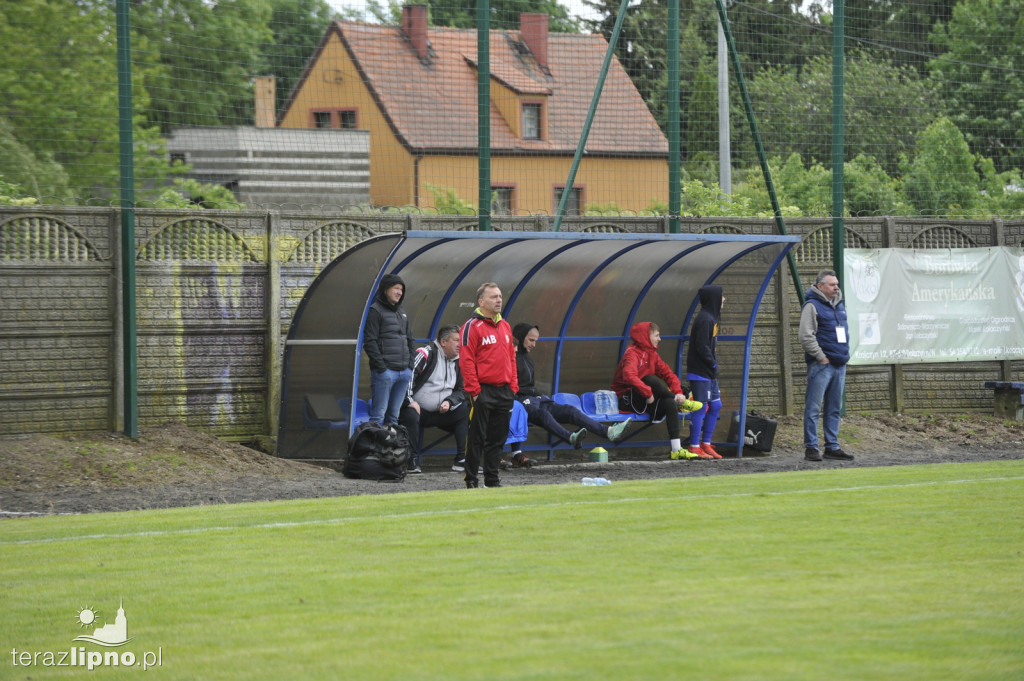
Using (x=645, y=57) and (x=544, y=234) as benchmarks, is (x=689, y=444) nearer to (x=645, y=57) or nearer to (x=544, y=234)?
(x=544, y=234)

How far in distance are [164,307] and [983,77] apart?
12.3m

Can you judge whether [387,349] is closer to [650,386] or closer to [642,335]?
[642,335]

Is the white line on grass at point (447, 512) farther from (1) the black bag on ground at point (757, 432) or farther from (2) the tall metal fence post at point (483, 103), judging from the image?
(2) the tall metal fence post at point (483, 103)

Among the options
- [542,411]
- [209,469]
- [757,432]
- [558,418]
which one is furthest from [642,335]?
[209,469]

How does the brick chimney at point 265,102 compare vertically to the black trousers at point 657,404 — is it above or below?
above

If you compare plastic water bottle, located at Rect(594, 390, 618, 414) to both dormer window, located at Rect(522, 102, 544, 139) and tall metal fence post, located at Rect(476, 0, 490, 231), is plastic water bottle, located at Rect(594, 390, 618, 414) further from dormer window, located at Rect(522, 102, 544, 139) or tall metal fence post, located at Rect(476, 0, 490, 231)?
dormer window, located at Rect(522, 102, 544, 139)

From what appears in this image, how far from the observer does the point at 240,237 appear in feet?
45.0

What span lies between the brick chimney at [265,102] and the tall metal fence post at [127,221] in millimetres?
1415

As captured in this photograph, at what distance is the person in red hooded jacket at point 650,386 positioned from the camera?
14.3 meters

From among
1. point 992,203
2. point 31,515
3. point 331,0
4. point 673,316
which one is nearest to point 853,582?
point 31,515

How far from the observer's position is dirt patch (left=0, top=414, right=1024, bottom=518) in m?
11.2

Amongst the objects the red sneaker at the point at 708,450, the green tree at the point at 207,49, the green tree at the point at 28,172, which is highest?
the green tree at the point at 207,49

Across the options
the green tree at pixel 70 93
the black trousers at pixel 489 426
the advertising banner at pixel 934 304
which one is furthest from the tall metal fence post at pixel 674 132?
the green tree at pixel 70 93

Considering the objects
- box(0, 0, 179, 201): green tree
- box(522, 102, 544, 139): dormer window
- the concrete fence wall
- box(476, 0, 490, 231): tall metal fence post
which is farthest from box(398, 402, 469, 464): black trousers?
box(522, 102, 544, 139): dormer window
